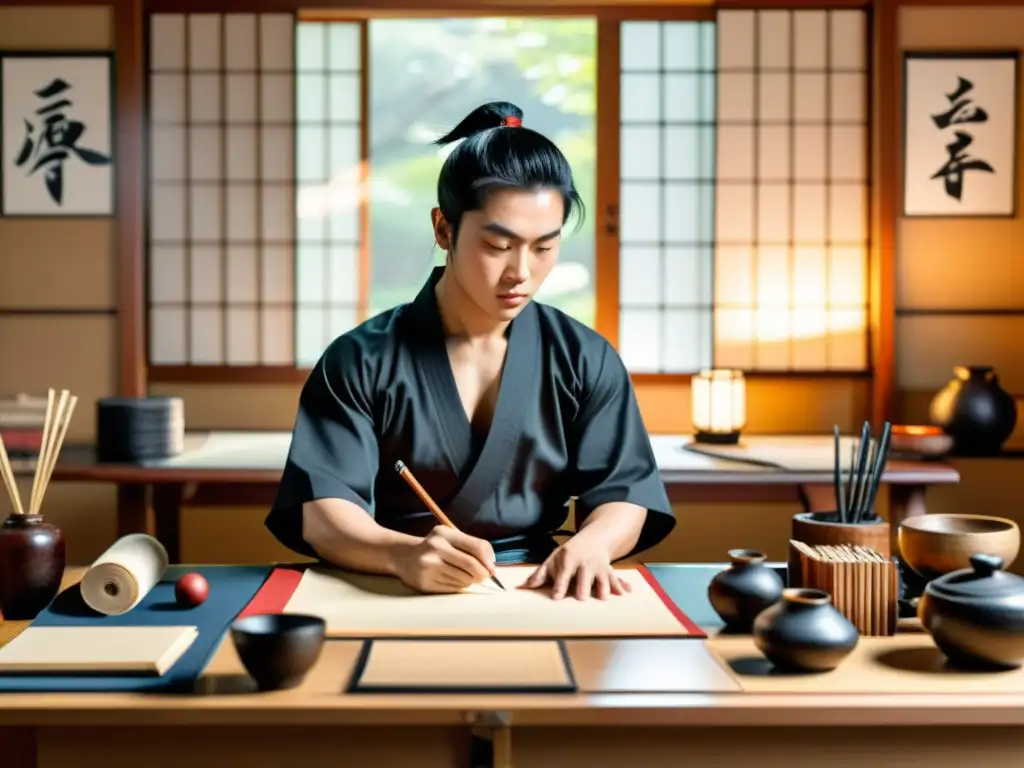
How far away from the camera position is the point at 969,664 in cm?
145

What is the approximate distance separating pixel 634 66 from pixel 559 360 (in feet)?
9.82

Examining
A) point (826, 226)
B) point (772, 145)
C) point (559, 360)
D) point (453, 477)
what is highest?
point (772, 145)

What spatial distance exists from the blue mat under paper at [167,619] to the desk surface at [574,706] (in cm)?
3

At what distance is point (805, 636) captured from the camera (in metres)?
1.39

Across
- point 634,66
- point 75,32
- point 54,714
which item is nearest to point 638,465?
point 54,714

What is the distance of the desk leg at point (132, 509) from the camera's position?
3.58 meters

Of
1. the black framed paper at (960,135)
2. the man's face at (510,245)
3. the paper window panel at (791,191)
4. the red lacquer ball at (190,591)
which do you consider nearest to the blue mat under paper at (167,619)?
the red lacquer ball at (190,591)

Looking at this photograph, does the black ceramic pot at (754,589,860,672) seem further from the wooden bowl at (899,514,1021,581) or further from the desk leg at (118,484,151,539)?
the desk leg at (118,484,151,539)

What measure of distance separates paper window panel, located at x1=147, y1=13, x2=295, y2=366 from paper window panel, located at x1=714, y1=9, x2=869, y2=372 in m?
1.87

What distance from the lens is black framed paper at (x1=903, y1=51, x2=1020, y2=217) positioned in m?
4.63

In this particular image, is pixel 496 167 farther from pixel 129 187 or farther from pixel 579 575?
pixel 129 187

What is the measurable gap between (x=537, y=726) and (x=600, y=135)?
374cm

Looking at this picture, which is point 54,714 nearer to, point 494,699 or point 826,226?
point 494,699

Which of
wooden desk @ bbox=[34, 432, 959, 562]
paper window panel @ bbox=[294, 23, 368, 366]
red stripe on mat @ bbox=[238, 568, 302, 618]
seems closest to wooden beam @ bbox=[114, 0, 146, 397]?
paper window panel @ bbox=[294, 23, 368, 366]
